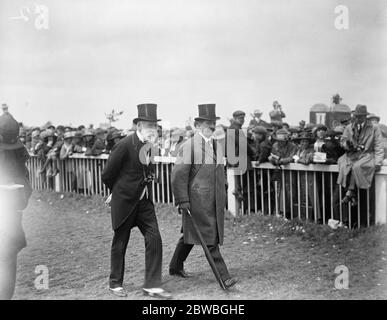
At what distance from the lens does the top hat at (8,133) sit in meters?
5.56

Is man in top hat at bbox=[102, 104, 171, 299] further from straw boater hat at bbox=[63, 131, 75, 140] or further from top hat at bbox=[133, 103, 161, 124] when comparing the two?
straw boater hat at bbox=[63, 131, 75, 140]

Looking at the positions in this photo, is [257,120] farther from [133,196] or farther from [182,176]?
[133,196]

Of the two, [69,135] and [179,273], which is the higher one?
[69,135]

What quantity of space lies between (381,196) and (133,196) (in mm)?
3334

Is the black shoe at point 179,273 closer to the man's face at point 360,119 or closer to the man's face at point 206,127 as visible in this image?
the man's face at point 206,127

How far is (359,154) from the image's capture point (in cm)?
727

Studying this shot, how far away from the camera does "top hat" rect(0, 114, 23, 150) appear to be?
18.2 ft

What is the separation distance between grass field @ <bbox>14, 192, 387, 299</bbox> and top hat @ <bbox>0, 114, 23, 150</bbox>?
1551 mm

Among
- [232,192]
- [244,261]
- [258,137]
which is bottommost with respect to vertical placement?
[244,261]

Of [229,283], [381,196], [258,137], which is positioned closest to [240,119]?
[258,137]

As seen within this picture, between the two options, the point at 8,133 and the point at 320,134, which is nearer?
the point at 8,133

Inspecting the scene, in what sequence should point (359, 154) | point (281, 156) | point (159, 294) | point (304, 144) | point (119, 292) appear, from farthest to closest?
point (281, 156)
point (304, 144)
point (359, 154)
point (119, 292)
point (159, 294)

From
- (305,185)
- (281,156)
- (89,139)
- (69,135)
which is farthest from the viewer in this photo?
(69,135)
